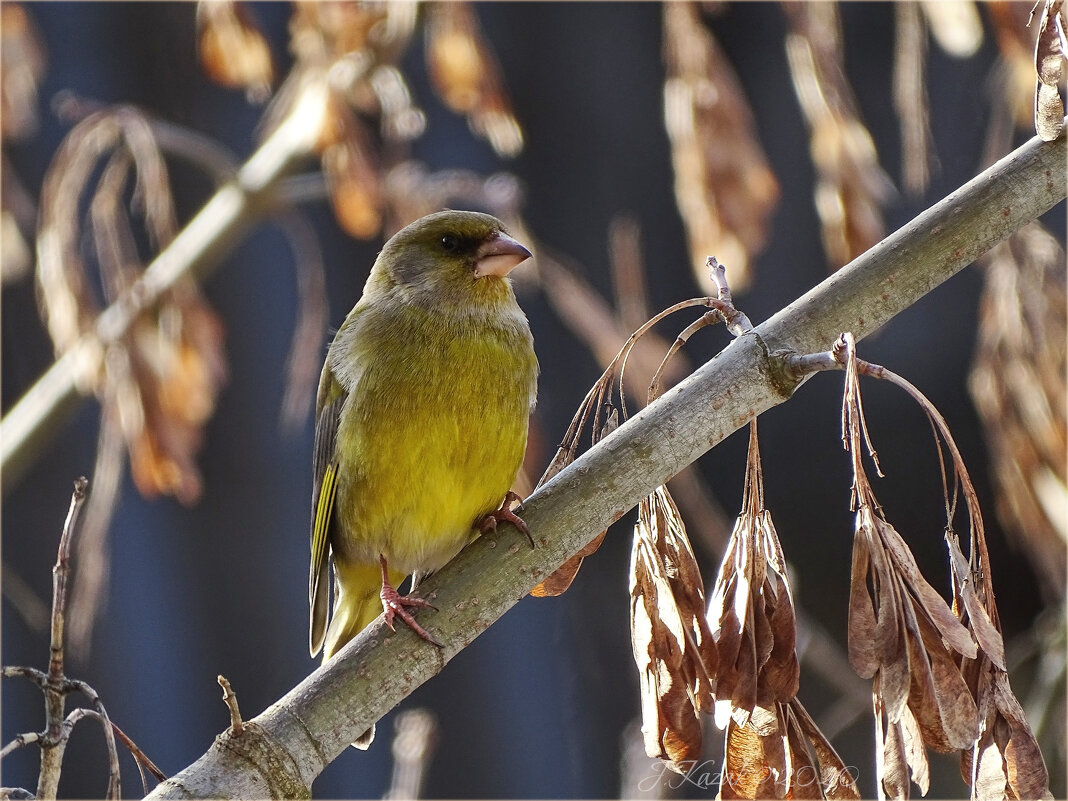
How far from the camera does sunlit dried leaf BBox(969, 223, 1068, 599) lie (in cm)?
245

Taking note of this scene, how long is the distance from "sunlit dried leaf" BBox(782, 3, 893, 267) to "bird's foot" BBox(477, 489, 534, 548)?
89 centimetres

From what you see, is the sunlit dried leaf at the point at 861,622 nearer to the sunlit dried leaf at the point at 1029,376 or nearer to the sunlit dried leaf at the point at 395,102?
the sunlit dried leaf at the point at 1029,376

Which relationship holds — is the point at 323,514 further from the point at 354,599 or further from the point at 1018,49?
the point at 1018,49

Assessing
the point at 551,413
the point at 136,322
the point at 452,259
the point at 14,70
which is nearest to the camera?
the point at 136,322

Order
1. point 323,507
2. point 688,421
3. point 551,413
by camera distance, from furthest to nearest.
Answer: point 551,413 < point 323,507 < point 688,421

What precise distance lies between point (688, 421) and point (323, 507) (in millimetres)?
1316

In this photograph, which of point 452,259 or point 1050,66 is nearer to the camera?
point 1050,66

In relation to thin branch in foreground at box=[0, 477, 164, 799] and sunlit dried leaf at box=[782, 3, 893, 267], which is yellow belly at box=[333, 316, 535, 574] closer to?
sunlit dried leaf at box=[782, 3, 893, 267]

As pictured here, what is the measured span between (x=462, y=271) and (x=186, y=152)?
28.0 inches

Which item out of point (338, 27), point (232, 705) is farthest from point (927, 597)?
point (338, 27)

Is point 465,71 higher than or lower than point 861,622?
higher

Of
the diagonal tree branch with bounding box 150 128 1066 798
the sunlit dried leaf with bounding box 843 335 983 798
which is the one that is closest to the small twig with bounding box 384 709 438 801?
the diagonal tree branch with bounding box 150 128 1066 798

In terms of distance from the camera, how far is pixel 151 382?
8.81 feet

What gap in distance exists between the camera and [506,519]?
2037mm
